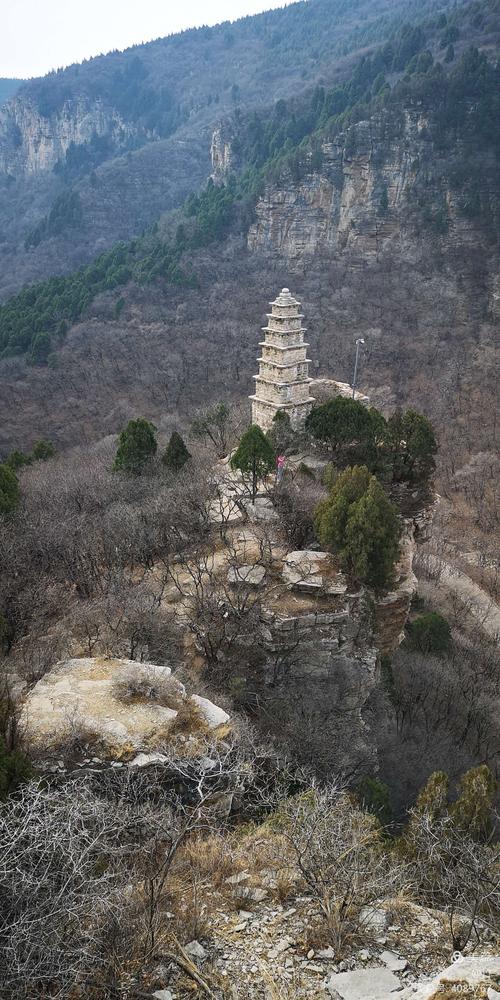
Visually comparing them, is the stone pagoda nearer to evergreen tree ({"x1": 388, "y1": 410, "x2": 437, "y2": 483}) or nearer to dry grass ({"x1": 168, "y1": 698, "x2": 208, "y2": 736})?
evergreen tree ({"x1": 388, "y1": 410, "x2": 437, "y2": 483})

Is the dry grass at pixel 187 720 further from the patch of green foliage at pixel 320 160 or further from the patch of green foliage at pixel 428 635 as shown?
the patch of green foliage at pixel 320 160

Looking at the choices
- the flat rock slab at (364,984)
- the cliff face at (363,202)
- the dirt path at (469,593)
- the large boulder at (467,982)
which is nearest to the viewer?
the large boulder at (467,982)

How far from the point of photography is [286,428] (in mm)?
29438

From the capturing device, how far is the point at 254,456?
82.2 feet

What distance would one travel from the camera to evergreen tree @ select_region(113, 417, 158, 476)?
2811 cm

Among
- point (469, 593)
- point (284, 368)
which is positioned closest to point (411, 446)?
point (284, 368)

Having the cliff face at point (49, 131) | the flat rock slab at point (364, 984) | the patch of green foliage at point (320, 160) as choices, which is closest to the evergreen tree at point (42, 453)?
the patch of green foliage at point (320, 160)

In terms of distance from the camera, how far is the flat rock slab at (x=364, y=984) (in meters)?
6.57

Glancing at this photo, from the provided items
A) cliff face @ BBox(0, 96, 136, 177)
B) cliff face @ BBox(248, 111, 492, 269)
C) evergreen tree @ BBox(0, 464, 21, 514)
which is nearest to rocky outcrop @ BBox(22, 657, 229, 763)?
evergreen tree @ BBox(0, 464, 21, 514)

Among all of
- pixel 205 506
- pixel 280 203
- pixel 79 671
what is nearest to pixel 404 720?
pixel 205 506

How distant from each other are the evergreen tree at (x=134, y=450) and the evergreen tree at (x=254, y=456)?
15.7 ft

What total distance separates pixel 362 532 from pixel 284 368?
12.4 metres

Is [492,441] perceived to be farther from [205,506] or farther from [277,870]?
[277,870]

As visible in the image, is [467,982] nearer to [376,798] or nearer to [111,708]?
[111,708]
